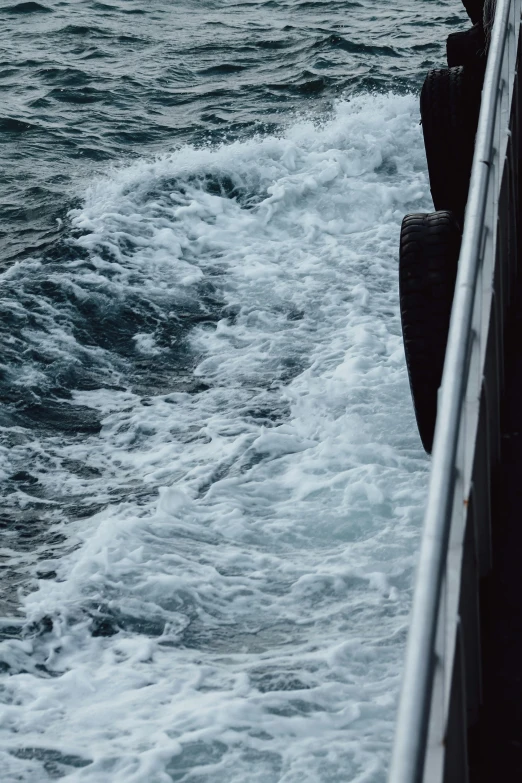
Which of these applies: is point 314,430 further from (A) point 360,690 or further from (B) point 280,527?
(A) point 360,690

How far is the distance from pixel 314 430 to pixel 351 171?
532 centimetres

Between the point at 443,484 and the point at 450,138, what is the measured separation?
5090 mm

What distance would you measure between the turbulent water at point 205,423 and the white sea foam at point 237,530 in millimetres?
16

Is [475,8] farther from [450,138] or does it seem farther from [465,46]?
[450,138]

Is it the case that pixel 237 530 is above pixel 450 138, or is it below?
below

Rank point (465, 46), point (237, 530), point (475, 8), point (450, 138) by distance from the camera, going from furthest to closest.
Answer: point (475, 8)
point (465, 46)
point (450, 138)
point (237, 530)

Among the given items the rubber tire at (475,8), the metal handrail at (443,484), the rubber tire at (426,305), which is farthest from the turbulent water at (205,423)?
the metal handrail at (443,484)

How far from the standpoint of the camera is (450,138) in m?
6.95

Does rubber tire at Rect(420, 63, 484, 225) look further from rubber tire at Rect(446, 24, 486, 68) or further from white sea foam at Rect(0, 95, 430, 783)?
rubber tire at Rect(446, 24, 486, 68)

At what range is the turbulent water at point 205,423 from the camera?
4.43m

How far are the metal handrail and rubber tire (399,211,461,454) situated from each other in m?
0.80

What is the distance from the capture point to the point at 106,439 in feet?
22.4

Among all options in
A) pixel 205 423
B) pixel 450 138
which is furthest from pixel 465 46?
pixel 205 423

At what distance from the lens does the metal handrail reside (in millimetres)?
1770
